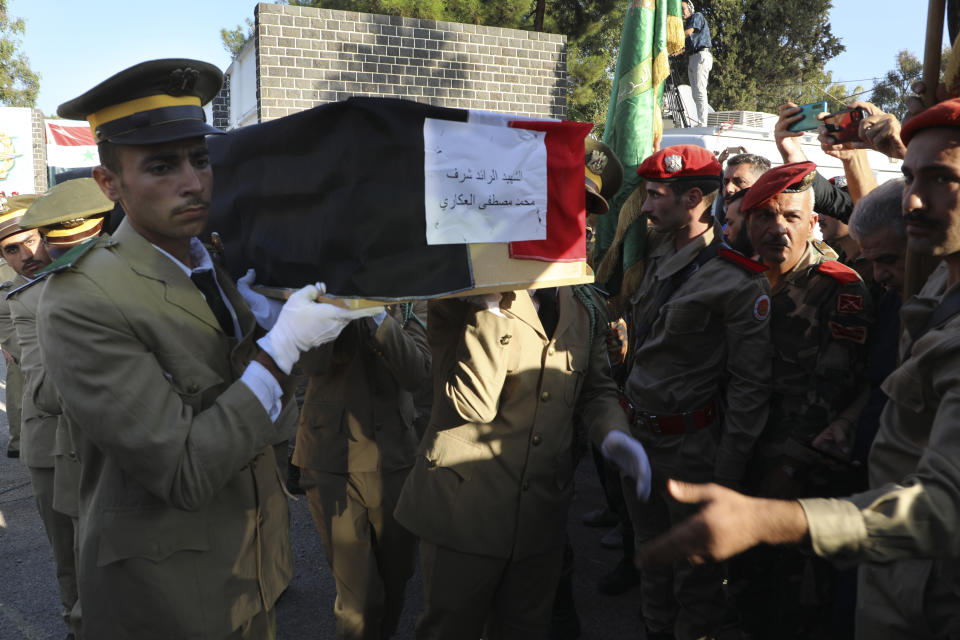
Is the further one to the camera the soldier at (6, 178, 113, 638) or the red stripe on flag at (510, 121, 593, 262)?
the soldier at (6, 178, 113, 638)

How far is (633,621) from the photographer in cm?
371

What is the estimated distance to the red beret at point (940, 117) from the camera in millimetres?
1723

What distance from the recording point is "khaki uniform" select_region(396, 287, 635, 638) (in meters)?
2.35

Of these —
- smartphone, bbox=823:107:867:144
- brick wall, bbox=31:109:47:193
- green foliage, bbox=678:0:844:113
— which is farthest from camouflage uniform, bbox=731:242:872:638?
green foliage, bbox=678:0:844:113

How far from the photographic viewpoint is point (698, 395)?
313 cm

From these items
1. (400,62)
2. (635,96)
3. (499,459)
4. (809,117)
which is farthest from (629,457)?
(400,62)

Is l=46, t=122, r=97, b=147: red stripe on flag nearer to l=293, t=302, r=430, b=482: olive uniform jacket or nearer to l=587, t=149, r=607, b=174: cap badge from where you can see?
l=293, t=302, r=430, b=482: olive uniform jacket

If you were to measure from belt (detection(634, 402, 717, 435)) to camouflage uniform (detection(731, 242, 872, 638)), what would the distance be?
0.25 m

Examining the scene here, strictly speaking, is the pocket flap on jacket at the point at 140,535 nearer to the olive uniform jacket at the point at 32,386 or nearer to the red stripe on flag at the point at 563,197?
the red stripe on flag at the point at 563,197

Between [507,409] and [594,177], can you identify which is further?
[594,177]

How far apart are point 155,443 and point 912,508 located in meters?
1.53

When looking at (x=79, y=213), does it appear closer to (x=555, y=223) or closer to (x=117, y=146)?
(x=117, y=146)

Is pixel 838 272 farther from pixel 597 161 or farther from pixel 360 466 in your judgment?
pixel 360 466

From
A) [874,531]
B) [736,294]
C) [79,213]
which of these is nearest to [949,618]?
[874,531]
